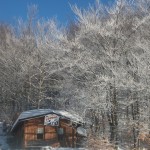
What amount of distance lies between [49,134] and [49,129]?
0.48m

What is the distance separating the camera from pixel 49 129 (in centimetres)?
3500

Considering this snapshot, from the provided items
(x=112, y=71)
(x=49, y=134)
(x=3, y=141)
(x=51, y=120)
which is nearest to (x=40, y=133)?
(x=49, y=134)

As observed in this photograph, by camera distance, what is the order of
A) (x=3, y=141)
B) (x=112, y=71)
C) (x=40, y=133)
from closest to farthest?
(x=112, y=71) → (x=40, y=133) → (x=3, y=141)

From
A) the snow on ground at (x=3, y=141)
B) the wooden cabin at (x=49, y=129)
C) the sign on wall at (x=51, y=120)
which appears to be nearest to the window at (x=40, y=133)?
the wooden cabin at (x=49, y=129)

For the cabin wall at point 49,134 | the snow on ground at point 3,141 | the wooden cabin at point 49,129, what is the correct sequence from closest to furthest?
the wooden cabin at point 49,129 → the cabin wall at point 49,134 → the snow on ground at point 3,141

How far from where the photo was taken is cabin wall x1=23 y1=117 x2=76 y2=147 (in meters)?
34.5

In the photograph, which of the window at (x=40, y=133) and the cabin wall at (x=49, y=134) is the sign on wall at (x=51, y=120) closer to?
the cabin wall at (x=49, y=134)

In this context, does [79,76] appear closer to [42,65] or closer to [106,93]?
[106,93]

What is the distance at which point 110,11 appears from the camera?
28812 mm

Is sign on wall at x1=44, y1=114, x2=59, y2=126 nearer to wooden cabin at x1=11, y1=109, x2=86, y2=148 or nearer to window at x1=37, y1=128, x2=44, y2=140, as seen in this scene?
wooden cabin at x1=11, y1=109, x2=86, y2=148

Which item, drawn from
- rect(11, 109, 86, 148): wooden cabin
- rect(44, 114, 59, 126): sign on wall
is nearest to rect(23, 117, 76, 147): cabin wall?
rect(11, 109, 86, 148): wooden cabin

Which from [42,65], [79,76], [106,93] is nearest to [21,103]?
[42,65]

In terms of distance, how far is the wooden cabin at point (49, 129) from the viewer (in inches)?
1344

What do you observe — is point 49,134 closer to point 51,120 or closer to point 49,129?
point 49,129
